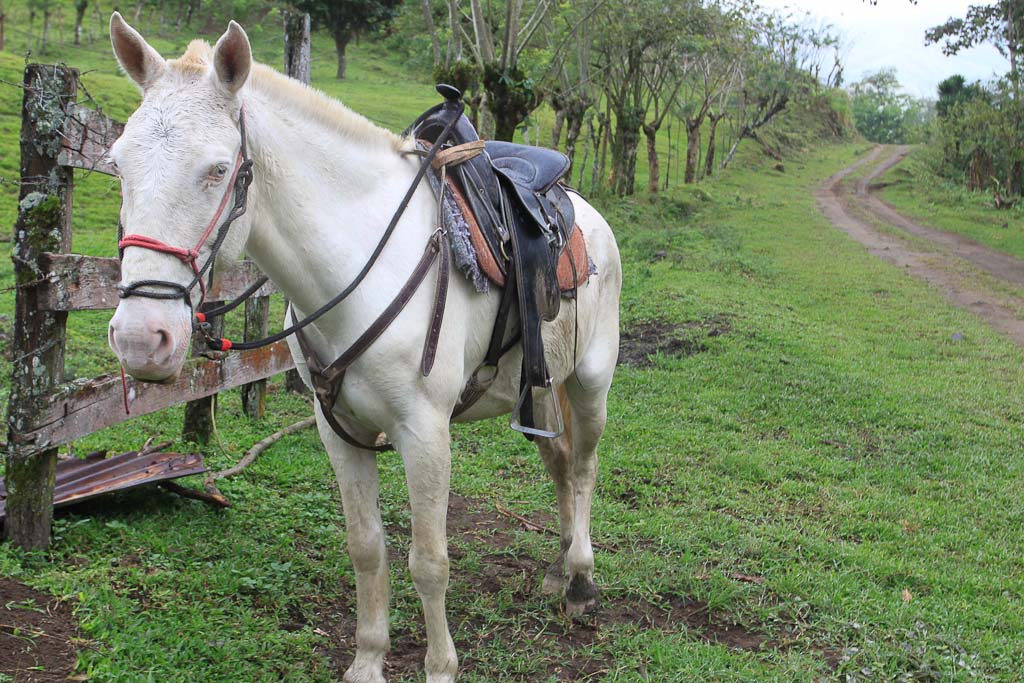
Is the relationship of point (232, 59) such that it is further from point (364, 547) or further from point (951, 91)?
point (951, 91)

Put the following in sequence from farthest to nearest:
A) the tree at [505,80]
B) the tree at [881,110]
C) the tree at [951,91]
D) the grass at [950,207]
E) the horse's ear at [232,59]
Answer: the tree at [881,110]
the tree at [951,91]
the grass at [950,207]
the tree at [505,80]
the horse's ear at [232,59]

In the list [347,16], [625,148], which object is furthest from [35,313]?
[347,16]

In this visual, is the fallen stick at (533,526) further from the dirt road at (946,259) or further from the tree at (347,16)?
the tree at (347,16)

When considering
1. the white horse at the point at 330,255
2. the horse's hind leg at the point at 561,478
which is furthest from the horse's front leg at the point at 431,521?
the horse's hind leg at the point at 561,478

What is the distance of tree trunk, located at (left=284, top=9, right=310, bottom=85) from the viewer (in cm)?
631

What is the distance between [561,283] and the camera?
148 inches

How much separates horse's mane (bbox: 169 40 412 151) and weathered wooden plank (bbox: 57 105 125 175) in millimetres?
1205

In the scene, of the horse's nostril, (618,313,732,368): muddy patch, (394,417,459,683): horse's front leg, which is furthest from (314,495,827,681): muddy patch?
(618,313,732,368): muddy patch

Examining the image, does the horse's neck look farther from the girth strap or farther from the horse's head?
the horse's head

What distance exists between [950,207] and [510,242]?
2838 cm

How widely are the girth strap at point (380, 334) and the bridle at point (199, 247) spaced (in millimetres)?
546

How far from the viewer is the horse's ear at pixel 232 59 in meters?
2.24

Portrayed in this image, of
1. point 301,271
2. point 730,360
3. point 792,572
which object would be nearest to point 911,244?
point 730,360

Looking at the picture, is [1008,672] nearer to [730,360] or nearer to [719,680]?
[719,680]
